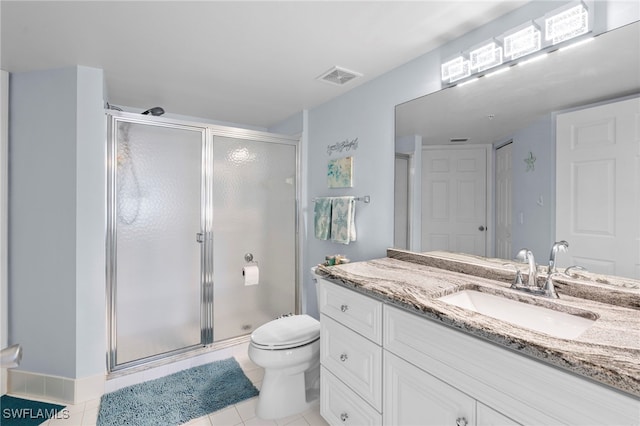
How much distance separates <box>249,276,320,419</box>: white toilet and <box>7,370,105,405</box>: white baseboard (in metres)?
1.12

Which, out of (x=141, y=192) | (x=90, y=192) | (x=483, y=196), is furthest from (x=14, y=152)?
(x=483, y=196)

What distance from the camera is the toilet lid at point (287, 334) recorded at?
1.72 m

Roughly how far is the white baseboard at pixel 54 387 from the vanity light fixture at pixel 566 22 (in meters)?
3.10

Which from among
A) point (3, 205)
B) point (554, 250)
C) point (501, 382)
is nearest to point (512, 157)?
point (554, 250)

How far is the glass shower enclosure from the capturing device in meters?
2.18

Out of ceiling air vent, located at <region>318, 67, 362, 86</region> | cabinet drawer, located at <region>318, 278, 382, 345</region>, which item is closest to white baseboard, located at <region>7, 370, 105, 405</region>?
cabinet drawer, located at <region>318, 278, 382, 345</region>

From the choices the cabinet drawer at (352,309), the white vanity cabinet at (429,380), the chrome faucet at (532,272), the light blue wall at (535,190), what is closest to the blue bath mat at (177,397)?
the white vanity cabinet at (429,380)

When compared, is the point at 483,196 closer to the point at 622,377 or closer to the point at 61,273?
the point at 622,377

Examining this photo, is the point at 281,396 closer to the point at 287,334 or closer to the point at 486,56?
the point at 287,334

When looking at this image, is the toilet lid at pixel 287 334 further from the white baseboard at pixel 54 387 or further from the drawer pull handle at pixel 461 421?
the white baseboard at pixel 54 387

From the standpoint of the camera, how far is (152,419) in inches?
68.9

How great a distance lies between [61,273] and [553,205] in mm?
2779

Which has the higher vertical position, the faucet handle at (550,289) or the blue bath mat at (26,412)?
the faucet handle at (550,289)

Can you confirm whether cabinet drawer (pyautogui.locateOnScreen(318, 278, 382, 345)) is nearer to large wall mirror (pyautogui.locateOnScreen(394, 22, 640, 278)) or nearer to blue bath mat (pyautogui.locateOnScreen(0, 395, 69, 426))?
large wall mirror (pyautogui.locateOnScreen(394, 22, 640, 278))
